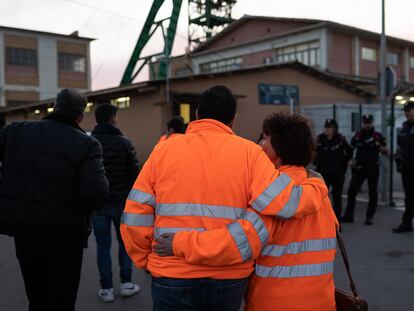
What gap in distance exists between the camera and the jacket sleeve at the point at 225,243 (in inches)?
80.4

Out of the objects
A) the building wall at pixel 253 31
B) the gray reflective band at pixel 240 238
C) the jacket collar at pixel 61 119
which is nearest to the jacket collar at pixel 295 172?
the gray reflective band at pixel 240 238

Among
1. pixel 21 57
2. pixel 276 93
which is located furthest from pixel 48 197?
pixel 21 57

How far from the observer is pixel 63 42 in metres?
45.8

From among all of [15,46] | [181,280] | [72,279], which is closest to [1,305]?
[72,279]

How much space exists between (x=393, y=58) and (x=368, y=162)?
33.9 metres

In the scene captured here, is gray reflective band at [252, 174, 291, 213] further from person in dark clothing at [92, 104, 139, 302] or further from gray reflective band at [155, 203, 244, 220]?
person in dark clothing at [92, 104, 139, 302]

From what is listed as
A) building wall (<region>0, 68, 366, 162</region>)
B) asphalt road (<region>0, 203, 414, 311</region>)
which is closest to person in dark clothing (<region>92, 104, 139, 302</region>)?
asphalt road (<region>0, 203, 414, 311</region>)

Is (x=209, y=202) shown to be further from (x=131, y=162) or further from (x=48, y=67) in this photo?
(x=48, y=67)

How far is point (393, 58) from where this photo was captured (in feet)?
125

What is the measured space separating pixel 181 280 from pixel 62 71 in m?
46.9

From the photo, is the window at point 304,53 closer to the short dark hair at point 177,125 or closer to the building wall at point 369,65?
the building wall at point 369,65

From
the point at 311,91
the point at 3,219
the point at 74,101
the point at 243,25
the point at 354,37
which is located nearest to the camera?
the point at 3,219

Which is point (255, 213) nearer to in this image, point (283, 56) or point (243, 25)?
point (283, 56)

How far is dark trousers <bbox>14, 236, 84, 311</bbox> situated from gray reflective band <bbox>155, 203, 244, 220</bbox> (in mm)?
1156
